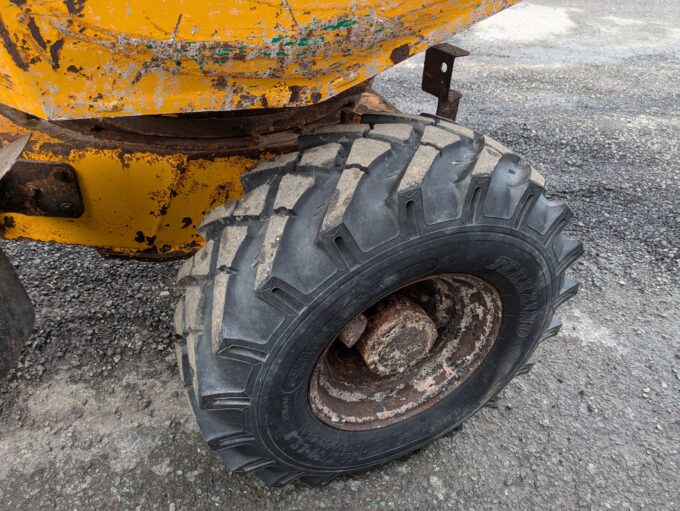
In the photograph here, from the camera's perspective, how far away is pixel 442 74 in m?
2.14

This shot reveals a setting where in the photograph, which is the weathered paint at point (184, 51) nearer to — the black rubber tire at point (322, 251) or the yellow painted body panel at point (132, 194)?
the black rubber tire at point (322, 251)

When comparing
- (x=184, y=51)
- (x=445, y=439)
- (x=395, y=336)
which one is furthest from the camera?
(x=445, y=439)

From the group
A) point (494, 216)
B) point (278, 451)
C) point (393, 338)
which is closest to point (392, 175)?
point (494, 216)

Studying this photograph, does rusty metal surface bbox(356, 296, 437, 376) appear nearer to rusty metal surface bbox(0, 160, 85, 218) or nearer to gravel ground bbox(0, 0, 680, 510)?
gravel ground bbox(0, 0, 680, 510)

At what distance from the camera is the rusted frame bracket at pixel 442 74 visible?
6.88 feet

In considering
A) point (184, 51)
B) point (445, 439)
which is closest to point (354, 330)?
point (445, 439)

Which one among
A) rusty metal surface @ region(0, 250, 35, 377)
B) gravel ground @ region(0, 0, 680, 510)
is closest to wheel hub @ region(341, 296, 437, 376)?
gravel ground @ region(0, 0, 680, 510)

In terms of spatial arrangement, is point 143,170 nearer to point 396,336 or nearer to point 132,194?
point 132,194

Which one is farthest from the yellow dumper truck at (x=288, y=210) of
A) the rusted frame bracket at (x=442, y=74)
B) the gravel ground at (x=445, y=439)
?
the rusted frame bracket at (x=442, y=74)

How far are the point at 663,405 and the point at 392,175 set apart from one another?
1574 mm

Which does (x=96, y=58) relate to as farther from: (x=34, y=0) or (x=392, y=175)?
(x=392, y=175)

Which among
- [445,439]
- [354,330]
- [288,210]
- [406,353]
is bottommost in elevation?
[445,439]

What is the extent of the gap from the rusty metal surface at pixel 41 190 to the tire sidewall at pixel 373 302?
748mm

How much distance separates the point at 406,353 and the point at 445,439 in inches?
18.4
